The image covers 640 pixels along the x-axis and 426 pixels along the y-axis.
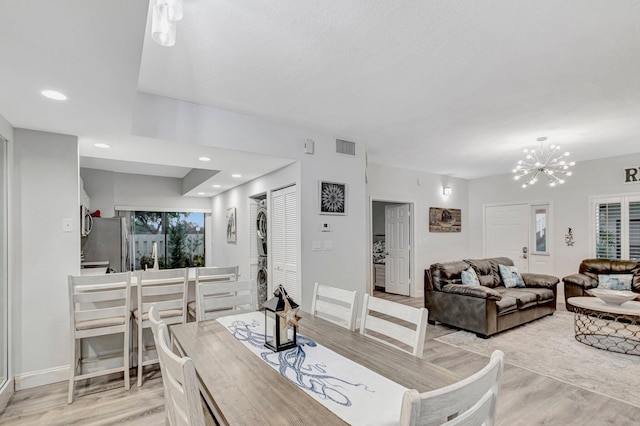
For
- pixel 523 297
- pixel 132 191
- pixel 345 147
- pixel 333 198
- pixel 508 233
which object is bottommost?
pixel 523 297

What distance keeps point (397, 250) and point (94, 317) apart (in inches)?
219

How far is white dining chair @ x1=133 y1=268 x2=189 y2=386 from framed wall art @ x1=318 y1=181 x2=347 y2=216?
5.87 ft

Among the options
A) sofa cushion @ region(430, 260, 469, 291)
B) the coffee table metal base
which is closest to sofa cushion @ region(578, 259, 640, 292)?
the coffee table metal base

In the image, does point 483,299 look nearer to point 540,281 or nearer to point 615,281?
point 540,281

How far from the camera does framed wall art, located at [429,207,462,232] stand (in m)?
7.07

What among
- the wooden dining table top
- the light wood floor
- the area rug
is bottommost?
the area rug

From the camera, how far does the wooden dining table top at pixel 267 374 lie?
1.09 metres

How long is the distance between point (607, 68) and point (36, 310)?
518cm

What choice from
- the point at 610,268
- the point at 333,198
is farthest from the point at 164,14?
the point at 610,268

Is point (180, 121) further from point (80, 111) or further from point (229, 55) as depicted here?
point (229, 55)

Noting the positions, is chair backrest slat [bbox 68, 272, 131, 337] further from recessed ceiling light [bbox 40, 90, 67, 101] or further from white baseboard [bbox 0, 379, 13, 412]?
recessed ceiling light [bbox 40, 90, 67, 101]

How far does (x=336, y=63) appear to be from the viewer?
2.56m

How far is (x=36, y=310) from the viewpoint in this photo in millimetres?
2906

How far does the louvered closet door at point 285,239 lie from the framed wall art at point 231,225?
1784mm
